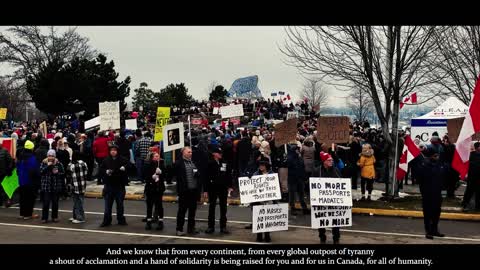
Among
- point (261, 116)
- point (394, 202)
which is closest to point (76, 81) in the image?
point (261, 116)

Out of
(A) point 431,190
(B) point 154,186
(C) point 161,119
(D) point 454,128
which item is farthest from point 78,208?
(D) point 454,128

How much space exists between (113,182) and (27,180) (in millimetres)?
2470

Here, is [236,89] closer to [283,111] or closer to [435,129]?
[283,111]

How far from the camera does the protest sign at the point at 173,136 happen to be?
12.4 meters

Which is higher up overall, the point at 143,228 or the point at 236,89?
the point at 236,89

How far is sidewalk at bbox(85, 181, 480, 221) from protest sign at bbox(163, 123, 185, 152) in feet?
9.76

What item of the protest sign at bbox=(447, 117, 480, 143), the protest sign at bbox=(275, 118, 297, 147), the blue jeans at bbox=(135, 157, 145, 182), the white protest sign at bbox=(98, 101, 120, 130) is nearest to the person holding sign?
the protest sign at bbox=(275, 118, 297, 147)

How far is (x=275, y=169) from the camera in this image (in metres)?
14.8

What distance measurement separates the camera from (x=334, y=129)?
1370 cm

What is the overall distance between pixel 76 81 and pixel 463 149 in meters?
32.9

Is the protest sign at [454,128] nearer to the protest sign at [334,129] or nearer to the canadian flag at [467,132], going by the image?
the protest sign at [334,129]

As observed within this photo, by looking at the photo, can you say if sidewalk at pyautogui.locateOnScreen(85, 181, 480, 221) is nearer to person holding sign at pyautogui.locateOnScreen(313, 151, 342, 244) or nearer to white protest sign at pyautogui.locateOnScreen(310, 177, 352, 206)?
person holding sign at pyautogui.locateOnScreen(313, 151, 342, 244)
